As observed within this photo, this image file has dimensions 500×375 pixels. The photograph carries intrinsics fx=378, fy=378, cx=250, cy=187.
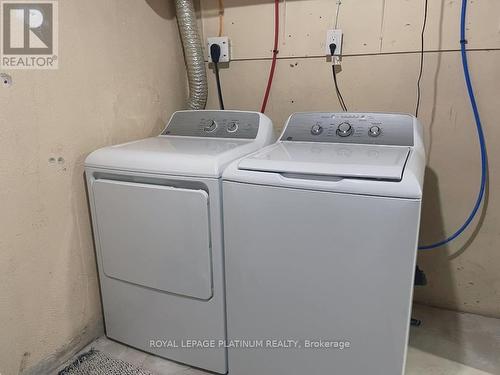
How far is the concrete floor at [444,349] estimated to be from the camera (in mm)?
1410

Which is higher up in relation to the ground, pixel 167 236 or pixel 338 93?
pixel 338 93

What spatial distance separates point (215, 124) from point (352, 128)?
1.84 feet

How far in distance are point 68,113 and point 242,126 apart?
2.13ft

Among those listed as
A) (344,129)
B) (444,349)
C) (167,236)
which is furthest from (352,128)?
(444,349)

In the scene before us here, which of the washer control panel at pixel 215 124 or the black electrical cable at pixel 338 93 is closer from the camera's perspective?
the washer control panel at pixel 215 124

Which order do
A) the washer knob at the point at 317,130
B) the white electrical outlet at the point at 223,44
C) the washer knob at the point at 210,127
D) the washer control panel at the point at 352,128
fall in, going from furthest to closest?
the white electrical outlet at the point at 223,44 < the washer knob at the point at 210,127 < the washer knob at the point at 317,130 < the washer control panel at the point at 352,128

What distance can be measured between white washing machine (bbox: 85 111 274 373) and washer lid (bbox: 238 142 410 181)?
13 cm

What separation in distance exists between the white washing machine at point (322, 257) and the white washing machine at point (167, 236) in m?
0.07

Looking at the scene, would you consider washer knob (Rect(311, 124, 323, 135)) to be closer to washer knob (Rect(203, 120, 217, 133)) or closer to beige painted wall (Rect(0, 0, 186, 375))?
washer knob (Rect(203, 120, 217, 133))

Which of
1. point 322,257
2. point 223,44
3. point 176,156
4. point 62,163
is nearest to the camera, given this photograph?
point 322,257

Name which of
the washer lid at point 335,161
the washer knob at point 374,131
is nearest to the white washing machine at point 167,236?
the washer lid at point 335,161

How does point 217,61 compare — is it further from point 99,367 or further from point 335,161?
point 99,367

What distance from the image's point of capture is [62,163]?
1357mm

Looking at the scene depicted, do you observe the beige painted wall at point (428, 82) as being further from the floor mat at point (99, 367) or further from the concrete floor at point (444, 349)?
the floor mat at point (99, 367)
